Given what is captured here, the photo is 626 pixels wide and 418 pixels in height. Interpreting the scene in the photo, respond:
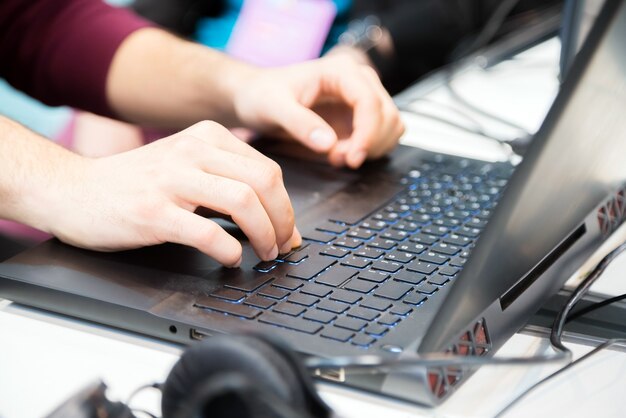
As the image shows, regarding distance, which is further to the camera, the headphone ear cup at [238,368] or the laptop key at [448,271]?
the laptop key at [448,271]

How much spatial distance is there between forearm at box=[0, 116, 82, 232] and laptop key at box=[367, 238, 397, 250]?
9.3 inches

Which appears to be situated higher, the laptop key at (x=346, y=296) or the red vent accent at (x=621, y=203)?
the red vent accent at (x=621, y=203)

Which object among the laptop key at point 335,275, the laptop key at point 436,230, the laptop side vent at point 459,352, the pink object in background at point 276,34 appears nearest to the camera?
the laptop side vent at point 459,352

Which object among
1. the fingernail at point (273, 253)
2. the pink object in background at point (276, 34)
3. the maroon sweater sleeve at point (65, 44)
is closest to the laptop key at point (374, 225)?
the fingernail at point (273, 253)

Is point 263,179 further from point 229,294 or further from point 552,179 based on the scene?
point 552,179

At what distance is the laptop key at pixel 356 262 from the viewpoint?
0.63 meters

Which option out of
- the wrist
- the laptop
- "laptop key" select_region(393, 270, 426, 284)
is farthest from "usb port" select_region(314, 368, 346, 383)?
the wrist

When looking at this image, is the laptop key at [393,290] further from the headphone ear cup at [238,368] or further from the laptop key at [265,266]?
the headphone ear cup at [238,368]

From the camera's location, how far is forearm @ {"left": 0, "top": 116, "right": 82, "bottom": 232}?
25.9 inches

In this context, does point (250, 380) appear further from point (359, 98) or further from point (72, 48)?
point (72, 48)

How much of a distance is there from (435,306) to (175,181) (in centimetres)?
21

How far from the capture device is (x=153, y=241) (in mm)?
623

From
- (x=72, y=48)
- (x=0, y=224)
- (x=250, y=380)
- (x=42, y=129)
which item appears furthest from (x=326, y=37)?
(x=250, y=380)

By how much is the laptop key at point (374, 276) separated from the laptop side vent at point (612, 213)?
21 centimetres
